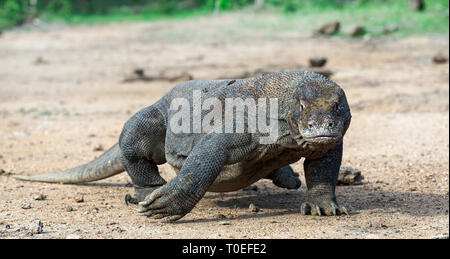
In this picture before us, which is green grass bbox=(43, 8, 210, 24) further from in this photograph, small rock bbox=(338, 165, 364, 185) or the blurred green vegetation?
small rock bbox=(338, 165, 364, 185)

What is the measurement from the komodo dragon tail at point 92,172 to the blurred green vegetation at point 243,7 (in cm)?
1085

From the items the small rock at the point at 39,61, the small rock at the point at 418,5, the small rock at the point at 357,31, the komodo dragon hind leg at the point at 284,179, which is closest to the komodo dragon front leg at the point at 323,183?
the komodo dragon hind leg at the point at 284,179

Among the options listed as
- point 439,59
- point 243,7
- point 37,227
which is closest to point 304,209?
point 37,227

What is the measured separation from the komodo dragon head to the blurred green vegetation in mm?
11387

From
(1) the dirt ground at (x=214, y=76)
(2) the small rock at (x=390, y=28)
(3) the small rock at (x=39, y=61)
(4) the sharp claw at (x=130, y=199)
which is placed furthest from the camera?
(2) the small rock at (x=390, y=28)

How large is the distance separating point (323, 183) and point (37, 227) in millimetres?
1888

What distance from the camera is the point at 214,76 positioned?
1223 cm

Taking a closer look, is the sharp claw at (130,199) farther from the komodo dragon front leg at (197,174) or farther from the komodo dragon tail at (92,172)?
the komodo dragon front leg at (197,174)

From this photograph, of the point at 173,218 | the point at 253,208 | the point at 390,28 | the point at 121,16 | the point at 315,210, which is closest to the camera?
the point at 173,218

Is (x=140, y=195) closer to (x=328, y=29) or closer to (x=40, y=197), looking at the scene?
(x=40, y=197)

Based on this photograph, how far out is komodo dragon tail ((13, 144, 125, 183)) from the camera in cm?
559

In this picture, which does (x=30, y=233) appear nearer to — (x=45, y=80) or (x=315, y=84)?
(x=315, y=84)

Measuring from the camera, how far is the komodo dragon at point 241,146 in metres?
4.08

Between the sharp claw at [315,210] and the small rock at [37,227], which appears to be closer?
the small rock at [37,227]
